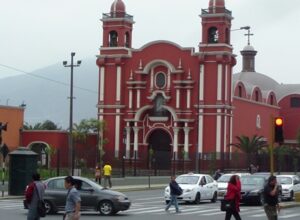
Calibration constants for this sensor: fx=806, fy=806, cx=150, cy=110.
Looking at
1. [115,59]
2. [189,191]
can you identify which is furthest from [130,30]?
[189,191]

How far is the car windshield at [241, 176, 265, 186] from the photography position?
38750 millimetres

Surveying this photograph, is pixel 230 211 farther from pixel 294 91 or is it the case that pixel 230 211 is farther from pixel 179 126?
pixel 294 91

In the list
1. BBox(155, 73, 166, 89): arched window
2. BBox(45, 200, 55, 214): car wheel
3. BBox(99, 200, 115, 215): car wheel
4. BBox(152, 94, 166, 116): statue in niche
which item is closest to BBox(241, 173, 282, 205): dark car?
BBox(99, 200, 115, 215): car wheel

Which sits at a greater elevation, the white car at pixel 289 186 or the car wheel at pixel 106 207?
the white car at pixel 289 186

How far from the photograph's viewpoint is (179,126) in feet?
300

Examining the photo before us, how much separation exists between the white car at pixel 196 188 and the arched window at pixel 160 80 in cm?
5276

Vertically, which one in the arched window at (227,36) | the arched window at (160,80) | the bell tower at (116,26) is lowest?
the arched window at (160,80)

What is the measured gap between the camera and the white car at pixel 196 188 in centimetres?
3872

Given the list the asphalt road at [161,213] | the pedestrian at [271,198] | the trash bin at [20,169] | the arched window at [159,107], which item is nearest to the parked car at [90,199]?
the asphalt road at [161,213]

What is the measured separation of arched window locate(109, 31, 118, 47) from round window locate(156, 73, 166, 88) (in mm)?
6881

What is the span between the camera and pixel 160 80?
94.1 meters

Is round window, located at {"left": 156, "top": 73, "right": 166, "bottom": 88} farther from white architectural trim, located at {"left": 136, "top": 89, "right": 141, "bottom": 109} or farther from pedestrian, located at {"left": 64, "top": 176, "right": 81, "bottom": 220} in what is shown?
pedestrian, located at {"left": 64, "top": 176, "right": 81, "bottom": 220}

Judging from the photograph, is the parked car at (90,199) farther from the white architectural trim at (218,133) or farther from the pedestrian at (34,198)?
the white architectural trim at (218,133)

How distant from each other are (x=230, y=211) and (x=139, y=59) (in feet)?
236
